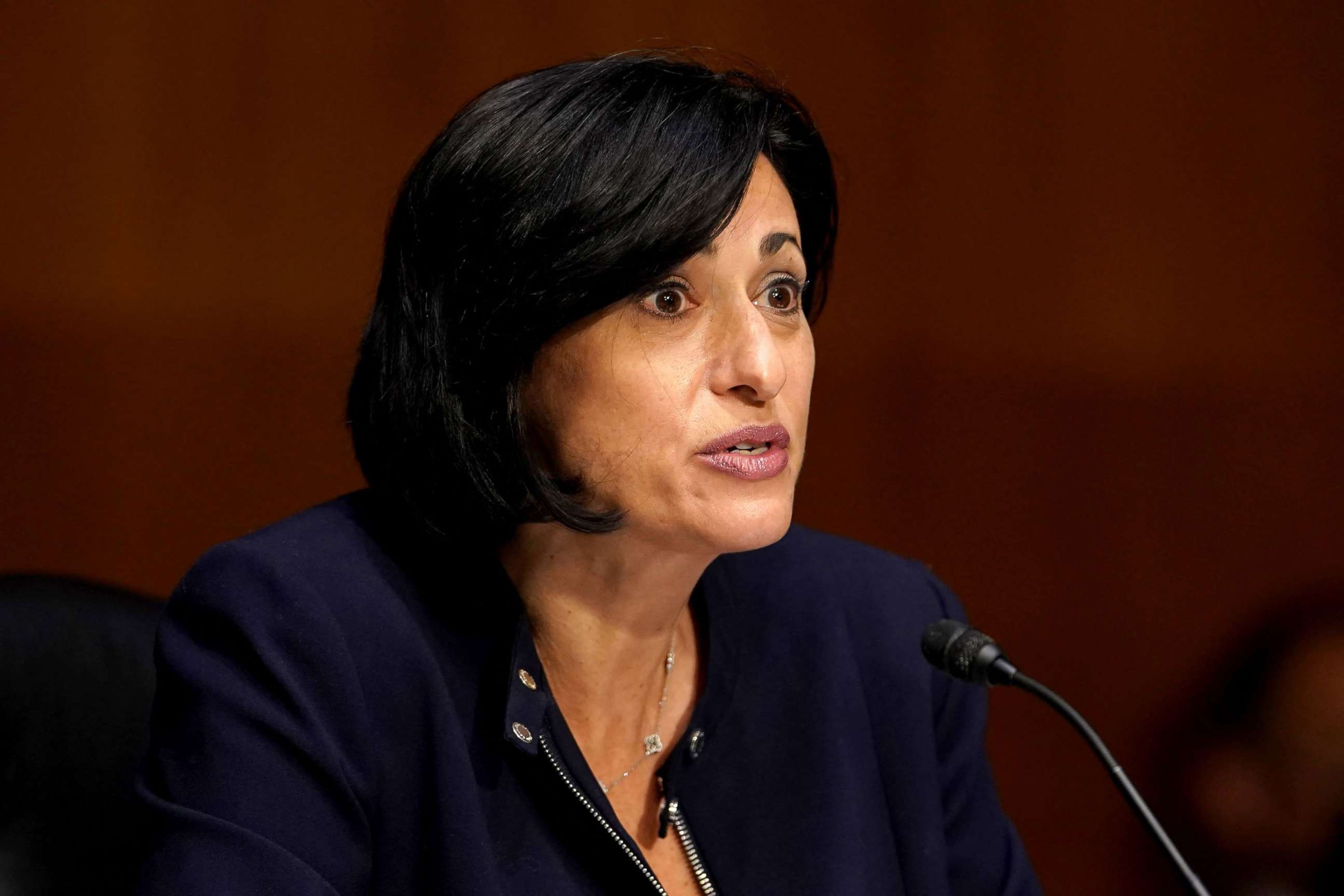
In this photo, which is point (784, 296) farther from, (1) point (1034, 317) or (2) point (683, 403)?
(1) point (1034, 317)

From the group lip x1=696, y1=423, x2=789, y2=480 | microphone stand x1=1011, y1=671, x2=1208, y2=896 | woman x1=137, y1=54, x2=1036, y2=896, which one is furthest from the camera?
lip x1=696, y1=423, x2=789, y2=480

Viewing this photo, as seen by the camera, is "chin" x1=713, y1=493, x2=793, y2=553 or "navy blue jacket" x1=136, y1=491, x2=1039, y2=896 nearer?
"navy blue jacket" x1=136, y1=491, x2=1039, y2=896

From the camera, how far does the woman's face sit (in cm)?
122

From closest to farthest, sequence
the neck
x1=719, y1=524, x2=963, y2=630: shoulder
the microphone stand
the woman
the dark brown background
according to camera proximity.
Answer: the microphone stand → the woman → the neck → x1=719, y1=524, x2=963, y2=630: shoulder → the dark brown background

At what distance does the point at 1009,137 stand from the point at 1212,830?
3.91ft

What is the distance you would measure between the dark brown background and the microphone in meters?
1.19

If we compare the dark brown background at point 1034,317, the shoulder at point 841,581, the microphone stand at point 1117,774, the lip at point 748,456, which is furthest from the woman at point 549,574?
the dark brown background at point 1034,317

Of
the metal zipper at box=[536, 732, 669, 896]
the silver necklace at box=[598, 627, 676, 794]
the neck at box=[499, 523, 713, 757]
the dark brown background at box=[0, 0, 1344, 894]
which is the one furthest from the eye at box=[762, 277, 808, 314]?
the dark brown background at box=[0, 0, 1344, 894]

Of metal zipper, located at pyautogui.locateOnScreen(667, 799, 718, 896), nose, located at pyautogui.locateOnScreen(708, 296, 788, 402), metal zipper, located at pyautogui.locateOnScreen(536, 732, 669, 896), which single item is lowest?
metal zipper, located at pyautogui.locateOnScreen(667, 799, 718, 896)

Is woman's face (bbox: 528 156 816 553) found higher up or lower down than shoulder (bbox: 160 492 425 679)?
higher up

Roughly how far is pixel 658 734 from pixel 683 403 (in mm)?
385

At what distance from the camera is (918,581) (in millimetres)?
1604

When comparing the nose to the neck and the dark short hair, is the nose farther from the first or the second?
the neck

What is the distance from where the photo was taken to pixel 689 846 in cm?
134
